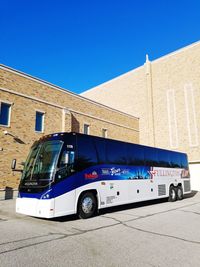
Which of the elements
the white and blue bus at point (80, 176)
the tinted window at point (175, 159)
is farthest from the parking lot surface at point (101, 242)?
the tinted window at point (175, 159)

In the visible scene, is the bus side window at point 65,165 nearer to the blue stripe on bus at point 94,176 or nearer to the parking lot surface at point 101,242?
the blue stripe on bus at point 94,176

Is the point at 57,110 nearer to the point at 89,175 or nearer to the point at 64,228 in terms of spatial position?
the point at 89,175

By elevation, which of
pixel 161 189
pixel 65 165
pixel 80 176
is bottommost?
pixel 161 189

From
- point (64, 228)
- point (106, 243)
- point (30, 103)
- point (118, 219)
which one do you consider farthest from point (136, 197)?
point (30, 103)

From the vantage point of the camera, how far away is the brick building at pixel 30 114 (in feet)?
50.2

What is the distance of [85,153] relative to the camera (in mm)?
9078

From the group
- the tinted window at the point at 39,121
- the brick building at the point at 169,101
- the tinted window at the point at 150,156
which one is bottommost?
the tinted window at the point at 150,156

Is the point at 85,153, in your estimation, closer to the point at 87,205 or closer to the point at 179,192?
the point at 87,205

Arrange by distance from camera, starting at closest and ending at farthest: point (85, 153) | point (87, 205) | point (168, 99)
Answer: point (87, 205) → point (85, 153) → point (168, 99)

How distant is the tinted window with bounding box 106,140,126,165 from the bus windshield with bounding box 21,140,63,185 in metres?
2.68

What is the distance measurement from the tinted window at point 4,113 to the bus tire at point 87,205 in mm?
9279

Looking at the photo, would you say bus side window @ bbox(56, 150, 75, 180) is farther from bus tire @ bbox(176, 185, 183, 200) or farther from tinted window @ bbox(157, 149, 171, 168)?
bus tire @ bbox(176, 185, 183, 200)

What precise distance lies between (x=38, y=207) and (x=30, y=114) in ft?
34.7

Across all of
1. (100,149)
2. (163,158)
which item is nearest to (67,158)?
(100,149)
